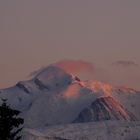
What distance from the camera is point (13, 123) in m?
65.5

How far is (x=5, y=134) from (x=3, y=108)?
6.59 feet

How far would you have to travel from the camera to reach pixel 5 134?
65.4m

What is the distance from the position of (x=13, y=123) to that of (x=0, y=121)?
101cm

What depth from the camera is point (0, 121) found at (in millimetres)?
65500

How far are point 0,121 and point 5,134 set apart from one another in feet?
3.52

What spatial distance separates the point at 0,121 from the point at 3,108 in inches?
40.5

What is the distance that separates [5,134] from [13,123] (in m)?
1.04

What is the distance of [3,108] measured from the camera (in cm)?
Result: 6550

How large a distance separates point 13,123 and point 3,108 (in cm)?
139
